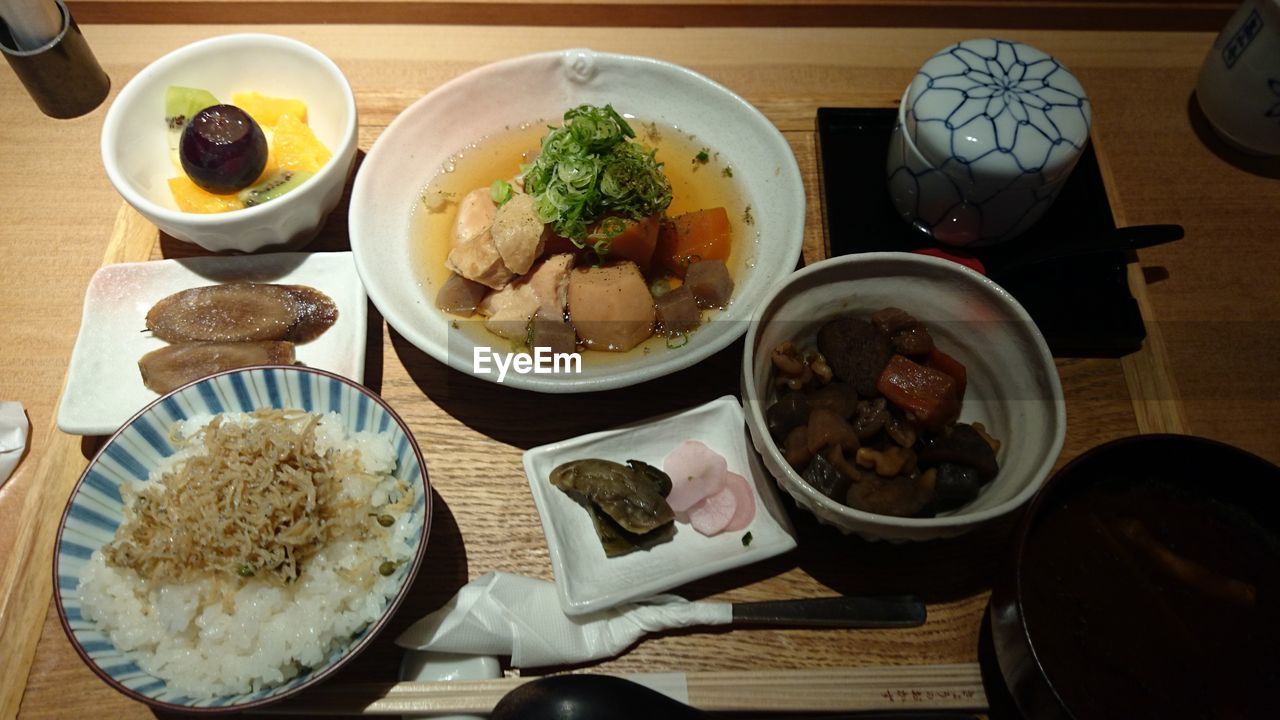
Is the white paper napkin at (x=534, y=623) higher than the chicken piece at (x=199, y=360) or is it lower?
lower

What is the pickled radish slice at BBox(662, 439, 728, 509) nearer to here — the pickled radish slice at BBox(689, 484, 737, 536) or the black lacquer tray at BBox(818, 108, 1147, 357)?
the pickled radish slice at BBox(689, 484, 737, 536)

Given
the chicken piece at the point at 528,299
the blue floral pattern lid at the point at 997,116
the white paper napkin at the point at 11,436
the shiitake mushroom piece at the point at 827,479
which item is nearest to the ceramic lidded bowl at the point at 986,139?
the blue floral pattern lid at the point at 997,116

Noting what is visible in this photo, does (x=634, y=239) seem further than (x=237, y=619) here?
Yes

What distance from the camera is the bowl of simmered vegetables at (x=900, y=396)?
1.57 meters

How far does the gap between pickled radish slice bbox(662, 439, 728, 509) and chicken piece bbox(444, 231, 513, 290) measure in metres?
0.72

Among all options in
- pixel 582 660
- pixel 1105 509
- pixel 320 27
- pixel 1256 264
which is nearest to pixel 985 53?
pixel 1256 264

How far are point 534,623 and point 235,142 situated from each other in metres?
1.49

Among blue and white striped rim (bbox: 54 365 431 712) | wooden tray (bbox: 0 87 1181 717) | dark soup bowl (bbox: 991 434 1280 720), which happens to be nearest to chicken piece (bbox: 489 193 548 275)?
wooden tray (bbox: 0 87 1181 717)

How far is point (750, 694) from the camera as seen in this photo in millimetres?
1506

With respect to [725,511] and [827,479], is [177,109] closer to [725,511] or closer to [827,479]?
[725,511]

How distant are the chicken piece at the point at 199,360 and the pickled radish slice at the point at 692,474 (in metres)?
0.98

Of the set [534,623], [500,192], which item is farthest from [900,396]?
[500,192]

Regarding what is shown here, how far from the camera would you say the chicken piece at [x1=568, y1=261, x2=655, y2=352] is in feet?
6.74

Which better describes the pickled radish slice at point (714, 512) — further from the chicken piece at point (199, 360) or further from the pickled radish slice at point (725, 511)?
the chicken piece at point (199, 360)
